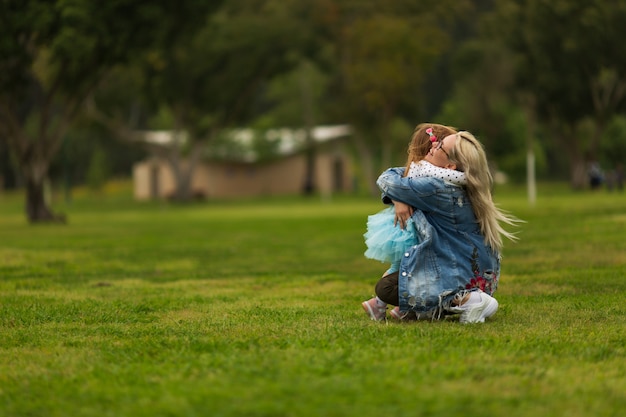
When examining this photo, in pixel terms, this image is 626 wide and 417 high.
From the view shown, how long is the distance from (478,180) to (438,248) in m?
0.59

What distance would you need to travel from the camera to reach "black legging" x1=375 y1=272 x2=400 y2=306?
8.45 metres

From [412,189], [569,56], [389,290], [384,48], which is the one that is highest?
[384,48]

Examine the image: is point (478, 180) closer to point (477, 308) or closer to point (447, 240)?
point (447, 240)

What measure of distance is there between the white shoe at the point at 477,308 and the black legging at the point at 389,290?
0.42 m

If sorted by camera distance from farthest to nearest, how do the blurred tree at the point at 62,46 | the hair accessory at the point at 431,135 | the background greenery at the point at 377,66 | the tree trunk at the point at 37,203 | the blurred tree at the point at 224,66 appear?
the blurred tree at the point at 224,66 → the background greenery at the point at 377,66 → the tree trunk at the point at 37,203 → the blurred tree at the point at 62,46 → the hair accessory at the point at 431,135

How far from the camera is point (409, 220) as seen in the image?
8.47 metres

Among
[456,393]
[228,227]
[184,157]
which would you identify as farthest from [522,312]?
[184,157]

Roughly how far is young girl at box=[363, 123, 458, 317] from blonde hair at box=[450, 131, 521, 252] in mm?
84

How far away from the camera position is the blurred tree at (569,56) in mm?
53344

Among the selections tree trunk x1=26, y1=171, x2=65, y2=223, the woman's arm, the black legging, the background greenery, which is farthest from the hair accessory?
the background greenery

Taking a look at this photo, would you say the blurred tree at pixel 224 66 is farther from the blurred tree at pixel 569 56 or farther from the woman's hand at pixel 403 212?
the woman's hand at pixel 403 212

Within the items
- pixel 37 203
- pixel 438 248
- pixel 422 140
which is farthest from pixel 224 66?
pixel 438 248

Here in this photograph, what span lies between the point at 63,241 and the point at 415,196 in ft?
49.9

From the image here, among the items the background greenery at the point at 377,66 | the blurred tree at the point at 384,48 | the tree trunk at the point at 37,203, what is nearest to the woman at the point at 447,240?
the tree trunk at the point at 37,203
